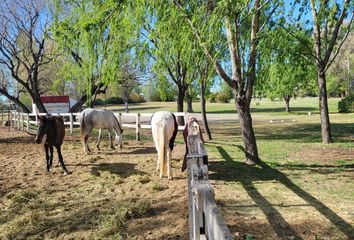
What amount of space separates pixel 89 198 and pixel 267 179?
3.42m

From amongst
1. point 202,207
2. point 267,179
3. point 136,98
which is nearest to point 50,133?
point 267,179

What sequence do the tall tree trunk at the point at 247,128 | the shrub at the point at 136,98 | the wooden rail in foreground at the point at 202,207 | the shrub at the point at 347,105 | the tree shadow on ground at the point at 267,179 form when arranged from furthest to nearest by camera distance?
1. the shrub at the point at 136,98
2. the shrub at the point at 347,105
3. the tall tree trunk at the point at 247,128
4. the tree shadow on ground at the point at 267,179
5. the wooden rail in foreground at the point at 202,207

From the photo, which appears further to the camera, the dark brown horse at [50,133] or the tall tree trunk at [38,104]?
the tall tree trunk at [38,104]

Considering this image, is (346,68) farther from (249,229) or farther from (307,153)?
(249,229)

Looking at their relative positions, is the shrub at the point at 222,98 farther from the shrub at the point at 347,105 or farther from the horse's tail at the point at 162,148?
the horse's tail at the point at 162,148

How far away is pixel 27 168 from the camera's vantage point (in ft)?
28.2

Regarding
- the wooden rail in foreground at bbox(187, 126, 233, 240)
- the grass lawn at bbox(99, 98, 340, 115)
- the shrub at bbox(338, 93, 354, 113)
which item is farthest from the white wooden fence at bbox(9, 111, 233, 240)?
the grass lawn at bbox(99, 98, 340, 115)

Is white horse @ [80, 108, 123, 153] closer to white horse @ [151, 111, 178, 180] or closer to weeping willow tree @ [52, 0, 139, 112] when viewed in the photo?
weeping willow tree @ [52, 0, 139, 112]

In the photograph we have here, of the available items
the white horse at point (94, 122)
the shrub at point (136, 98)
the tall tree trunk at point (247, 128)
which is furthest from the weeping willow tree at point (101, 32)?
the shrub at point (136, 98)

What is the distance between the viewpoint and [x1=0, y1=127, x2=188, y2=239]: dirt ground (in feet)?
14.9

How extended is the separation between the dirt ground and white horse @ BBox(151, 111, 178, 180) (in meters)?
0.30

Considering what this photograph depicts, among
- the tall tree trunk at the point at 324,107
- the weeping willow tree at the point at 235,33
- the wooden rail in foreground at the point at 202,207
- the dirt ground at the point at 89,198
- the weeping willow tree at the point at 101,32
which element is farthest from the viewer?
the tall tree trunk at the point at 324,107

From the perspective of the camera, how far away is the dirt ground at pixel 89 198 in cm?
455

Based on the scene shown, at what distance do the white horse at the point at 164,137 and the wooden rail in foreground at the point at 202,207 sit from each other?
250cm
